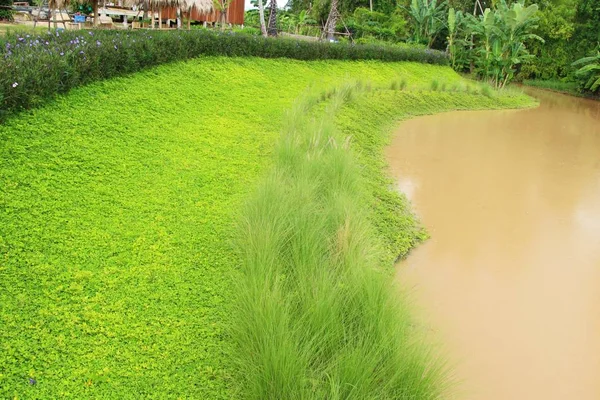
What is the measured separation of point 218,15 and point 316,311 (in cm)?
1894

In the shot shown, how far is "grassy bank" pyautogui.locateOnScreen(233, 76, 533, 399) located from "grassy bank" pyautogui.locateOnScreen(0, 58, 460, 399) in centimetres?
20

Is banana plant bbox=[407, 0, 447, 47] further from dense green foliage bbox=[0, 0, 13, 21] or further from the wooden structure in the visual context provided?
dense green foliage bbox=[0, 0, 13, 21]

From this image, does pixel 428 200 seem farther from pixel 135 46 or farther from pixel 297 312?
pixel 135 46

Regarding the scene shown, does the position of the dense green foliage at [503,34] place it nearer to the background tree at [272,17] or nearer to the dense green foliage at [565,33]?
the dense green foliage at [565,33]

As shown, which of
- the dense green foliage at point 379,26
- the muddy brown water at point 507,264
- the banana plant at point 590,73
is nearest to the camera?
the muddy brown water at point 507,264

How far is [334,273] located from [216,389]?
1.01 metres

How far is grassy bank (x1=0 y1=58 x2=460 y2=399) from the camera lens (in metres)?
2.21

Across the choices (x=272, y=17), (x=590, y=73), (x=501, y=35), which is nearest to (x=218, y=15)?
(x=272, y=17)

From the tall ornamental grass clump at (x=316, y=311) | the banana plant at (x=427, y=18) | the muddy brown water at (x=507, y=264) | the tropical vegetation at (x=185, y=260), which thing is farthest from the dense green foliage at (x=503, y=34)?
the tall ornamental grass clump at (x=316, y=311)

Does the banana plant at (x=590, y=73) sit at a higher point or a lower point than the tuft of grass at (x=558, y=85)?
higher

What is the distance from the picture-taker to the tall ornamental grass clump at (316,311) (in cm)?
214

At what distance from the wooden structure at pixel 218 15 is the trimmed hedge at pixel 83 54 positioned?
8234 millimetres

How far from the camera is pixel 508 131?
10.9 m

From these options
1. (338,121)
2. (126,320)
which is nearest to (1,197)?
(126,320)
